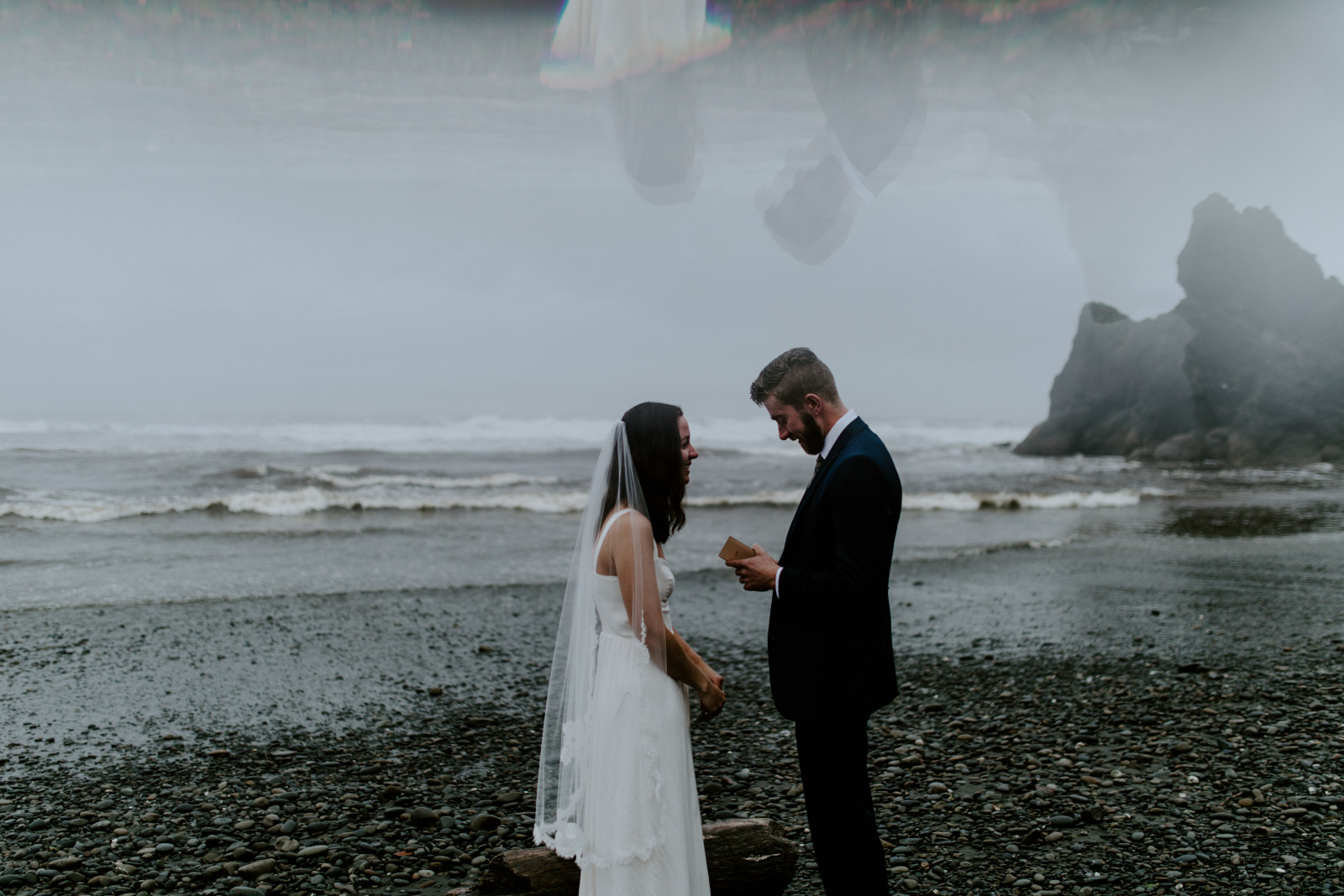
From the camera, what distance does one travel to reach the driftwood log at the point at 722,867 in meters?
3.11

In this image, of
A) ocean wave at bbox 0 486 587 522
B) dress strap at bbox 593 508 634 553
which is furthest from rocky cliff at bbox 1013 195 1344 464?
dress strap at bbox 593 508 634 553

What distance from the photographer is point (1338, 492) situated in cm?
2391

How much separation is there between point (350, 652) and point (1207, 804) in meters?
7.03

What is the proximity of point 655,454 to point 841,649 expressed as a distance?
97 cm

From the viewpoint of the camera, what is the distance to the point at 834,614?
9.19 ft

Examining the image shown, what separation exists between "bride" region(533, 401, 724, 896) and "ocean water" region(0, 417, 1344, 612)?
27.8 ft

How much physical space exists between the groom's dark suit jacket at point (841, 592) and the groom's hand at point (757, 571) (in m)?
0.05

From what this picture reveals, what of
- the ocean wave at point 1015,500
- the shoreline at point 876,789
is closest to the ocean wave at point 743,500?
the ocean wave at point 1015,500

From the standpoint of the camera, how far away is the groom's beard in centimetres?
292

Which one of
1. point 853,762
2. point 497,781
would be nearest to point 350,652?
point 497,781

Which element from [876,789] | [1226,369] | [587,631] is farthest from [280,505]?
[1226,369]

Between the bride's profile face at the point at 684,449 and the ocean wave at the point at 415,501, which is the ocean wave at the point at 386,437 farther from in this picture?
the bride's profile face at the point at 684,449

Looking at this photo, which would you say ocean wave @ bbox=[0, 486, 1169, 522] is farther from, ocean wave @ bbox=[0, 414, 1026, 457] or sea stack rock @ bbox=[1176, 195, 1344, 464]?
sea stack rock @ bbox=[1176, 195, 1344, 464]

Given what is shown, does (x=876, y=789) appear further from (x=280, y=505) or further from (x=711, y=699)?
(x=280, y=505)
